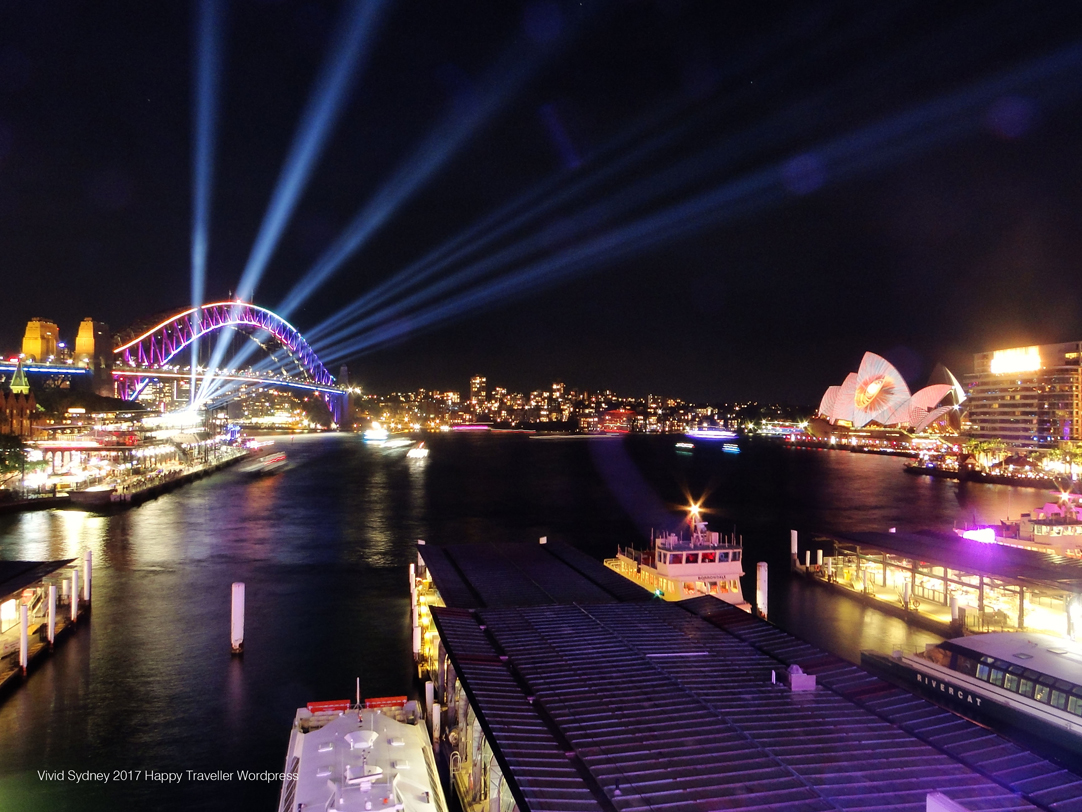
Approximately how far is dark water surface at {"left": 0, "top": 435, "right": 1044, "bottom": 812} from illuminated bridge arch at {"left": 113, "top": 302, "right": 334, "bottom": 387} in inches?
626

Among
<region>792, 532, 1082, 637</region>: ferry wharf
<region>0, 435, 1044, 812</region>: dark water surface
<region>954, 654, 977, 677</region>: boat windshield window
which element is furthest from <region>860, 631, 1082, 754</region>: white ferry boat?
<region>792, 532, 1082, 637</region>: ferry wharf

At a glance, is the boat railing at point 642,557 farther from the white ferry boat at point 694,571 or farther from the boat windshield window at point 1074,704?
the boat windshield window at point 1074,704

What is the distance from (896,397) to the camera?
226 feet

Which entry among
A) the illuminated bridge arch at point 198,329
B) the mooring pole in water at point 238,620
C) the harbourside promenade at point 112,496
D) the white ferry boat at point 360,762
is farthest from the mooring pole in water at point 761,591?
the illuminated bridge arch at point 198,329

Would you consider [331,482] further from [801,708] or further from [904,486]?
[801,708]

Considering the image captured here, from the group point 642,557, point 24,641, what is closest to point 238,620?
point 24,641

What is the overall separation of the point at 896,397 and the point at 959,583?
2468 inches

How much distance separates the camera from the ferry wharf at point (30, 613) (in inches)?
376

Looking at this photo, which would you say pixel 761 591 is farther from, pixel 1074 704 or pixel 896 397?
pixel 896 397

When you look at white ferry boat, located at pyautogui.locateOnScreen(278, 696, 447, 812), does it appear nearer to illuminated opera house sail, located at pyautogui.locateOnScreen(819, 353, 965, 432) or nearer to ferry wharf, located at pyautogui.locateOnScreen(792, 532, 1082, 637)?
ferry wharf, located at pyautogui.locateOnScreen(792, 532, 1082, 637)

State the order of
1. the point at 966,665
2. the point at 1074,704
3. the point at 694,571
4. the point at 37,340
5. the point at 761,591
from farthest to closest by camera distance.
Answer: the point at 37,340 → the point at 761,591 → the point at 694,571 → the point at 966,665 → the point at 1074,704

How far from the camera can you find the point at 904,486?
37.8 m

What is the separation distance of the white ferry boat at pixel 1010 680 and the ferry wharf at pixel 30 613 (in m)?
11.1

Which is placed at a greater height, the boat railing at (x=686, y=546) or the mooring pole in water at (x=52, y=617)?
the boat railing at (x=686, y=546)
